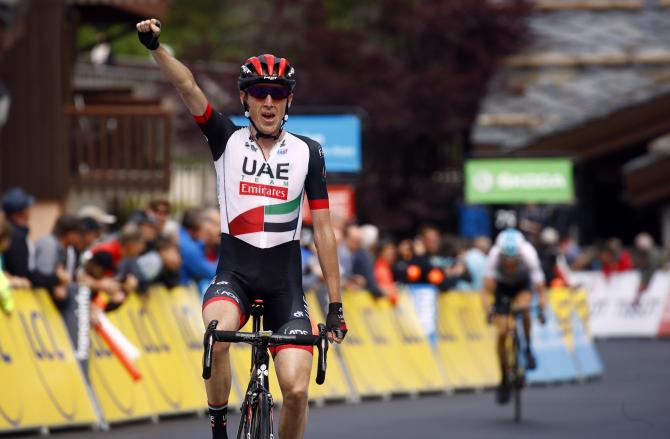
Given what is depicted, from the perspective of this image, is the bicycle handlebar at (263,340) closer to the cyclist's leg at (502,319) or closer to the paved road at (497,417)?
the paved road at (497,417)

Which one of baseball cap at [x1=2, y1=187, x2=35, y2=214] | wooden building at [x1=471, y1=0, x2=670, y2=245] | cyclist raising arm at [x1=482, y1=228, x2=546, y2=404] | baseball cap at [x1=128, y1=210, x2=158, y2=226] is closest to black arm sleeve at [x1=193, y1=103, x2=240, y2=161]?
baseball cap at [x1=2, y1=187, x2=35, y2=214]

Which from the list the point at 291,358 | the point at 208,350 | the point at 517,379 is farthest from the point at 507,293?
the point at 208,350

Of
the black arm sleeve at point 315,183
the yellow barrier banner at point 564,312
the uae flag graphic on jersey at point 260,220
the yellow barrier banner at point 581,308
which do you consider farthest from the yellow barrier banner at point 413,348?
the uae flag graphic on jersey at point 260,220

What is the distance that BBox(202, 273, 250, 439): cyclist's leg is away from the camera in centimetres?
912

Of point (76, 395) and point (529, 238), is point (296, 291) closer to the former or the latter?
point (76, 395)

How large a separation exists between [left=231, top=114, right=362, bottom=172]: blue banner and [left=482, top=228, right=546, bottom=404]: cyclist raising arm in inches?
154

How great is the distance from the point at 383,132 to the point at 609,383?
18.3 metres

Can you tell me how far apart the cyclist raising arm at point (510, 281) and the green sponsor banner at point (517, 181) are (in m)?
10.9

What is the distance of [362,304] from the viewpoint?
20.0 metres

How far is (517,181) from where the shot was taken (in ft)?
97.1

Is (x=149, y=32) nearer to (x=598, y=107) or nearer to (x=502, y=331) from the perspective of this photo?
(x=502, y=331)

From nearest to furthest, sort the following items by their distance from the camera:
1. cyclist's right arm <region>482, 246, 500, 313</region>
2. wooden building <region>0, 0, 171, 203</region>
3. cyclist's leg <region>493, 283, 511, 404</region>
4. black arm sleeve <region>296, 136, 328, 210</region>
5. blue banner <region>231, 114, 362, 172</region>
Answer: black arm sleeve <region>296, 136, 328, 210</region> → cyclist's leg <region>493, 283, 511, 404</region> → cyclist's right arm <region>482, 246, 500, 313</region> → blue banner <region>231, 114, 362, 172</region> → wooden building <region>0, 0, 171, 203</region>

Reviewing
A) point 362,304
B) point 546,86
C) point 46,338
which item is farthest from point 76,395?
point 546,86

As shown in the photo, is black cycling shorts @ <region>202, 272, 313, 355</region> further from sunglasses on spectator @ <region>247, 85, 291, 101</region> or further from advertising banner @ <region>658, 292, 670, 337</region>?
advertising banner @ <region>658, 292, 670, 337</region>
